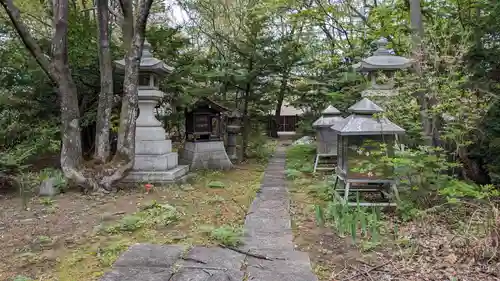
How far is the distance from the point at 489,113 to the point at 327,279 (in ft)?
15.5

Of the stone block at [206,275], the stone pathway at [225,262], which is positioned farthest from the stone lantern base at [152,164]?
the stone block at [206,275]

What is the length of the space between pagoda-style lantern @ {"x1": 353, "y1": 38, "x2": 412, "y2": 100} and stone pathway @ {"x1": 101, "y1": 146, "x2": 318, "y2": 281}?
11.6ft

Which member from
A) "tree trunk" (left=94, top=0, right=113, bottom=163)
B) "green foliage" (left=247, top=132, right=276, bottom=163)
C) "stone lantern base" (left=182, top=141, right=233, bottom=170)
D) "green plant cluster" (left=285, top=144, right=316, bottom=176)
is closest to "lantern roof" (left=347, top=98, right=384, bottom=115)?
"green plant cluster" (left=285, top=144, right=316, bottom=176)

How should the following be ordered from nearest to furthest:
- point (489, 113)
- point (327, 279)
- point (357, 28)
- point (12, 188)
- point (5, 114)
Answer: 1. point (327, 279)
2. point (489, 113)
3. point (12, 188)
4. point (5, 114)
5. point (357, 28)

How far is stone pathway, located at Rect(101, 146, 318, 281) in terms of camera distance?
2.86m

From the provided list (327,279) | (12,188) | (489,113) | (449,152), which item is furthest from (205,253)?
A: (489,113)

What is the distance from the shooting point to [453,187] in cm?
421

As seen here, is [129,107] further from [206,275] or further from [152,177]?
[206,275]

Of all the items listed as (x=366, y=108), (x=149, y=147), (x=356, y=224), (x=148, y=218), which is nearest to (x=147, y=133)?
(x=149, y=147)

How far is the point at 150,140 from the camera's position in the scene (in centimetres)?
697

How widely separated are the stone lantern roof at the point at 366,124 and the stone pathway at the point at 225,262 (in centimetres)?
158

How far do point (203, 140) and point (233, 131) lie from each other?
1.28m

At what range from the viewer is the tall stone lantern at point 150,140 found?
22.0ft

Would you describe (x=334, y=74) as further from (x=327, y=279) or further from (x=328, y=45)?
(x=327, y=279)
